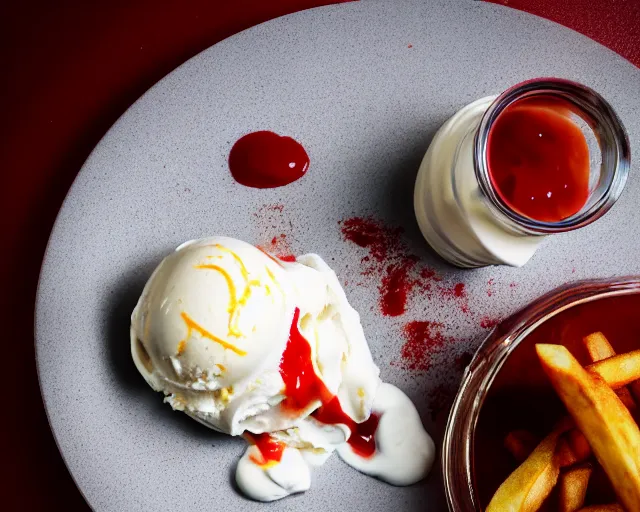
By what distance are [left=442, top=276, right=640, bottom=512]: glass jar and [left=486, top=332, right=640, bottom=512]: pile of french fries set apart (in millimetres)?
72

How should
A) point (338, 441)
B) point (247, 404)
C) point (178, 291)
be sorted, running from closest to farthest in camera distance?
point (178, 291) < point (247, 404) < point (338, 441)

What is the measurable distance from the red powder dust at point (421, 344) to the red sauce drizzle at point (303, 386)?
0.18 meters

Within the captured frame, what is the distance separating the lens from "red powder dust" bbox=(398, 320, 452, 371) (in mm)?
1515

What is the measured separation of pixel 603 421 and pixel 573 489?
0.52ft

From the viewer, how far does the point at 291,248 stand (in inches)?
60.5

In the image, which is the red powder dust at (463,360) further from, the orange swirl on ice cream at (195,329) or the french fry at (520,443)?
the orange swirl on ice cream at (195,329)

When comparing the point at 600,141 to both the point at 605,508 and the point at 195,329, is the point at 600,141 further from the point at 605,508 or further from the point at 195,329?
the point at 195,329

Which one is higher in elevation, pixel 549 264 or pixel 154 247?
pixel 154 247

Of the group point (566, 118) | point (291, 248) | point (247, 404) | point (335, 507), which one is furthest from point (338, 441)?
point (566, 118)

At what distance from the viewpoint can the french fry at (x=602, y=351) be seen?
1246 mm

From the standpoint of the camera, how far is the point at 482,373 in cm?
130

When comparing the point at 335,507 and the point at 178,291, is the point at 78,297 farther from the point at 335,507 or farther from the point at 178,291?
the point at 335,507

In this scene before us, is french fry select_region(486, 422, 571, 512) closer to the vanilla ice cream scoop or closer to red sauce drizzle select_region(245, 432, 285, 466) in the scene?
the vanilla ice cream scoop

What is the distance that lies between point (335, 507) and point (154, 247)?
2.29 ft
